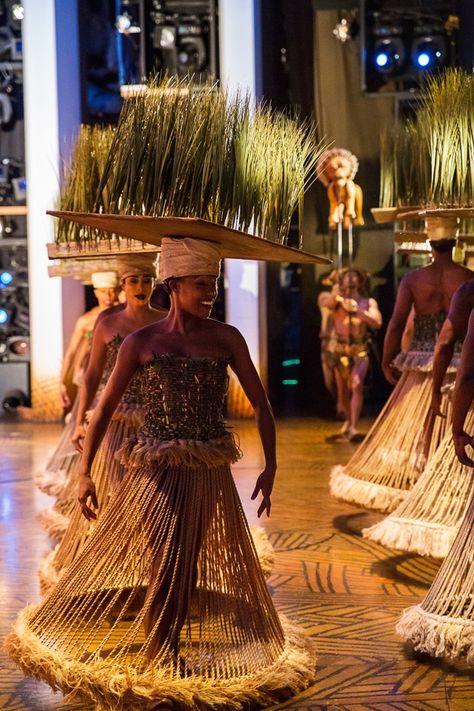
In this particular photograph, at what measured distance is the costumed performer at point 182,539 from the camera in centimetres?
334

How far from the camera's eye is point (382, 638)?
407 centimetres

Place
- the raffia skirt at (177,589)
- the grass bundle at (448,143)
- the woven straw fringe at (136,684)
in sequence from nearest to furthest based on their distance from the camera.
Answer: the woven straw fringe at (136,684)
the raffia skirt at (177,589)
the grass bundle at (448,143)

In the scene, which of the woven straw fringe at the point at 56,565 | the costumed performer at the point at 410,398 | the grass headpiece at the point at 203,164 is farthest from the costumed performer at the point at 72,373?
the grass headpiece at the point at 203,164

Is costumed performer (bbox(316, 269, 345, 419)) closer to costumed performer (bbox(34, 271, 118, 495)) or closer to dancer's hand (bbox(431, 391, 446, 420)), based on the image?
costumed performer (bbox(34, 271, 118, 495))

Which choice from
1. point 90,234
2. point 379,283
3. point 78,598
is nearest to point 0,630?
point 78,598

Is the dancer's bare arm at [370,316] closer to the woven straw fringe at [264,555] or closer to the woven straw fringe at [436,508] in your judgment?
the woven straw fringe at [436,508]

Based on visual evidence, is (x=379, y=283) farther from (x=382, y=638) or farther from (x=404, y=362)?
(x=382, y=638)

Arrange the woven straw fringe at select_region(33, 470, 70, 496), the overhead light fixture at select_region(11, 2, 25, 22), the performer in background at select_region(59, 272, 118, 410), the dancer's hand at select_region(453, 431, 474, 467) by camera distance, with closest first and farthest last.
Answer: the dancer's hand at select_region(453, 431, 474, 467), the woven straw fringe at select_region(33, 470, 70, 496), the performer in background at select_region(59, 272, 118, 410), the overhead light fixture at select_region(11, 2, 25, 22)

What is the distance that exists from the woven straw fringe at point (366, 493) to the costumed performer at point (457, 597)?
1725mm

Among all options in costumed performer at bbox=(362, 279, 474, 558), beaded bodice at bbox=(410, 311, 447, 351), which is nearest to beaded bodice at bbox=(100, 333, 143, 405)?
costumed performer at bbox=(362, 279, 474, 558)

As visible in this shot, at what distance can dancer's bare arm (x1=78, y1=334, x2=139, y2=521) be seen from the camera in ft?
11.4

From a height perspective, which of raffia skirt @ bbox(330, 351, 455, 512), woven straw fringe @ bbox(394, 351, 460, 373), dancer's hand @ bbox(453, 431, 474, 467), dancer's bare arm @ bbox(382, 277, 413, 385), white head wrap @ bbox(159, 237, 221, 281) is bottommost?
raffia skirt @ bbox(330, 351, 455, 512)

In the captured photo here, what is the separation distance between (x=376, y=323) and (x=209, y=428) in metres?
5.86

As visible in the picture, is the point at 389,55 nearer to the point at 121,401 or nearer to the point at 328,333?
the point at 328,333
